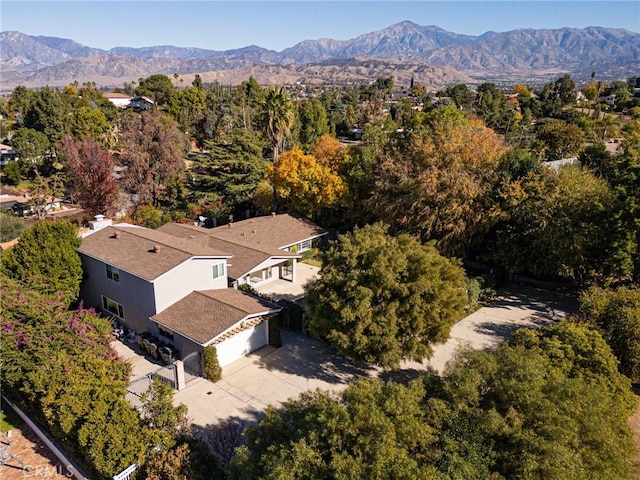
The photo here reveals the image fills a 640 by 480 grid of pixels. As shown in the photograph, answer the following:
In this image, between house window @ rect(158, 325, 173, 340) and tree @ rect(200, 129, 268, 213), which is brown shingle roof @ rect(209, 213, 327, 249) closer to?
tree @ rect(200, 129, 268, 213)

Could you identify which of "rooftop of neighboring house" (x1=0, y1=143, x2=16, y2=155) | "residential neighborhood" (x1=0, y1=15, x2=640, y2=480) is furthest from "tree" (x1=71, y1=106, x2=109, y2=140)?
"residential neighborhood" (x1=0, y1=15, x2=640, y2=480)

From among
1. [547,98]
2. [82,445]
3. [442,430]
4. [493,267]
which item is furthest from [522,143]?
[82,445]

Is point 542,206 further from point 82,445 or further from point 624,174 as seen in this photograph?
point 82,445

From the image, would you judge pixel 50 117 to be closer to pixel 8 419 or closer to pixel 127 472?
pixel 8 419

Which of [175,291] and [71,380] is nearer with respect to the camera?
[71,380]

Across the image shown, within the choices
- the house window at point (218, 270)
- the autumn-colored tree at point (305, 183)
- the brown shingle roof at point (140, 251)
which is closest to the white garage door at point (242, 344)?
the house window at point (218, 270)

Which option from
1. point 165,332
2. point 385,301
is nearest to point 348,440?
point 385,301

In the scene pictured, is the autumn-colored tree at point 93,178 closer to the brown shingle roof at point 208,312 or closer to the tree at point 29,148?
the brown shingle roof at point 208,312
